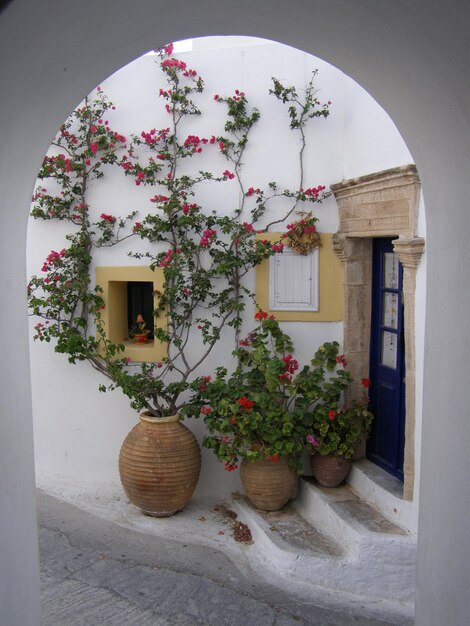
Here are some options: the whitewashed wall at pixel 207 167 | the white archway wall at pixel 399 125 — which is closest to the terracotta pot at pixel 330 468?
the whitewashed wall at pixel 207 167

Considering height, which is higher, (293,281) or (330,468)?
(293,281)

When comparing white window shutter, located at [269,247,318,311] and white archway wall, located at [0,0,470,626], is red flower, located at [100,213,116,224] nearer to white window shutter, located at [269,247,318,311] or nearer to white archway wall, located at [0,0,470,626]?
white window shutter, located at [269,247,318,311]

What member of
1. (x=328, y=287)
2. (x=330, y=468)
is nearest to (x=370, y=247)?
(x=328, y=287)

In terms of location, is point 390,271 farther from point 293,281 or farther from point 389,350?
point 293,281

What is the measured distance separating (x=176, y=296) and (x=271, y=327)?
0.94 meters

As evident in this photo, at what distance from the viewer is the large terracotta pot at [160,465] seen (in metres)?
5.80

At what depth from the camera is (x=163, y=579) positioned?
195 inches

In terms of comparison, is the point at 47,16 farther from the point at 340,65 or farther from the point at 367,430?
the point at 367,430

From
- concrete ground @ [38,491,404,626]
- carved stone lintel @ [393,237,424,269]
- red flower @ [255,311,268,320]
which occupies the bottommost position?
concrete ground @ [38,491,404,626]

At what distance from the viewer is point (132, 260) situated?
640 centimetres

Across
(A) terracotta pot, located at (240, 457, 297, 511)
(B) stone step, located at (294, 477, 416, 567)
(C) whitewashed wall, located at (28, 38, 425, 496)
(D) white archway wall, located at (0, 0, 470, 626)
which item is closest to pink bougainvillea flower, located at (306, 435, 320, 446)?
(A) terracotta pot, located at (240, 457, 297, 511)

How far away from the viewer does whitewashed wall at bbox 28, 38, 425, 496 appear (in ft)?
20.0

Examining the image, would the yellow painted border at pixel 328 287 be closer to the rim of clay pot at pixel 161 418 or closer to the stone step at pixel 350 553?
the rim of clay pot at pixel 161 418

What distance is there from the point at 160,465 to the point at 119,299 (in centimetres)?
178
